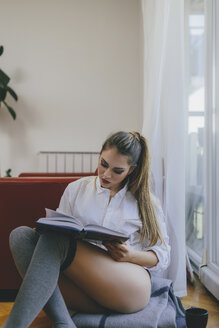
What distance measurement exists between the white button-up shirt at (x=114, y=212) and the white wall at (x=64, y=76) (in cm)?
280

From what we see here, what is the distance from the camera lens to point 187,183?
2.74m

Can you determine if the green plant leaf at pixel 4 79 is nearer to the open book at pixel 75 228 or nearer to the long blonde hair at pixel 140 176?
the long blonde hair at pixel 140 176

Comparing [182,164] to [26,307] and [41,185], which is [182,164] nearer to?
[41,185]

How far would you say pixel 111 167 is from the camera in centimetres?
147

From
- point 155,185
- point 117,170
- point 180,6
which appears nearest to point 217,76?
point 180,6

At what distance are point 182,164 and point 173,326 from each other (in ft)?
2.69

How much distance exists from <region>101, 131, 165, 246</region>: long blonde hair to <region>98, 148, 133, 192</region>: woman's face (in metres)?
0.02

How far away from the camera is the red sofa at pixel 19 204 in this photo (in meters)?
1.83

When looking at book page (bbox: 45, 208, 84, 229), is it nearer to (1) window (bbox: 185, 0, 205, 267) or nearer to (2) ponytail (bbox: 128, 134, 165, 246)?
(2) ponytail (bbox: 128, 134, 165, 246)

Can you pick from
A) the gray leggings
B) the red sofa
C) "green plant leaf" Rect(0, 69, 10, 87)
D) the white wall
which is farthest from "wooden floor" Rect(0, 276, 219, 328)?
"green plant leaf" Rect(0, 69, 10, 87)

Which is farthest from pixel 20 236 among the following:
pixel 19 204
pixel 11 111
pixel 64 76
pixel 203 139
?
pixel 64 76

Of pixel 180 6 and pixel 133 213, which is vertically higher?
pixel 180 6

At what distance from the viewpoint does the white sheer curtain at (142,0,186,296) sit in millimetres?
1939

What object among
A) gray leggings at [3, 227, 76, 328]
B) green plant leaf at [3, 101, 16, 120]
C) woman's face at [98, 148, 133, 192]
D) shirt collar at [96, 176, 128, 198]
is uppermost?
green plant leaf at [3, 101, 16, 120]
